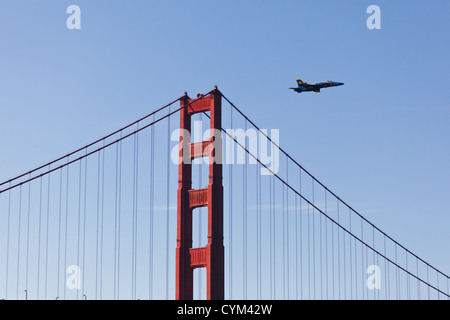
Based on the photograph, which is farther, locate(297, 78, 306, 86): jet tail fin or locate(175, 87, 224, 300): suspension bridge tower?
locate(297, 78, 306, 86): jet tail fin

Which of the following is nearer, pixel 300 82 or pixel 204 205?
pixel 204 205

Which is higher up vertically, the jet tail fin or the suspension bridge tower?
the jet tail fin

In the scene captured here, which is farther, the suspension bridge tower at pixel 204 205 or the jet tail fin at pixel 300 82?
the jet tail fin at pixel 300 82

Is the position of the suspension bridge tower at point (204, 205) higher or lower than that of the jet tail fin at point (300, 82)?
lower
